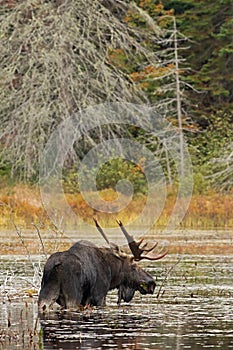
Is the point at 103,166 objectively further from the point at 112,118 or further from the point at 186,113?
the point at 186,113

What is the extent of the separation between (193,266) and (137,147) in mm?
20644

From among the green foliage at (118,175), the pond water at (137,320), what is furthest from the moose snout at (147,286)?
the green foliage at (118,175)

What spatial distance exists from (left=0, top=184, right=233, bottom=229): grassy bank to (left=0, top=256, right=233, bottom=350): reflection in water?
504 inches

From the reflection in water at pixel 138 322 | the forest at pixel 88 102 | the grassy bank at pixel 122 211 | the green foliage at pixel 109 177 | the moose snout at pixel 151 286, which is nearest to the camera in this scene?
the reflection in water at pixel 138 322

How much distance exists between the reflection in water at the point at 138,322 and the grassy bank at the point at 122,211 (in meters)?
12.8

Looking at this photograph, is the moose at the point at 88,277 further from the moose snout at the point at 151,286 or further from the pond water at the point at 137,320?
the pond water at the point at 137,320

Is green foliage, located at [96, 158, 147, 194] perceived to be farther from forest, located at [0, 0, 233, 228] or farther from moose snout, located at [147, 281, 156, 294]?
moose snout, located at [147, 281, 156, 294]

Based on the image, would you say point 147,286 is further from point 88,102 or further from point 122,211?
point 88,102

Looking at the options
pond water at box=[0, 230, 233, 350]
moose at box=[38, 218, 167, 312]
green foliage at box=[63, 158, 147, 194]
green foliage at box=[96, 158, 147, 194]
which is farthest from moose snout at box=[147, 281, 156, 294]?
green foliage at box=[96, 158, 147, 194]

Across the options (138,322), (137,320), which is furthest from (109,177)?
(138,322)

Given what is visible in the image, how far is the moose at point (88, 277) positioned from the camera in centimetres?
1367

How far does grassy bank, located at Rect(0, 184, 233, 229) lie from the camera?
30.6m

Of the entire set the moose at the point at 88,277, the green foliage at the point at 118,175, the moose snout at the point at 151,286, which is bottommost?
the green foliage at the point at 118,175

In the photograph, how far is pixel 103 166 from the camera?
122ft
